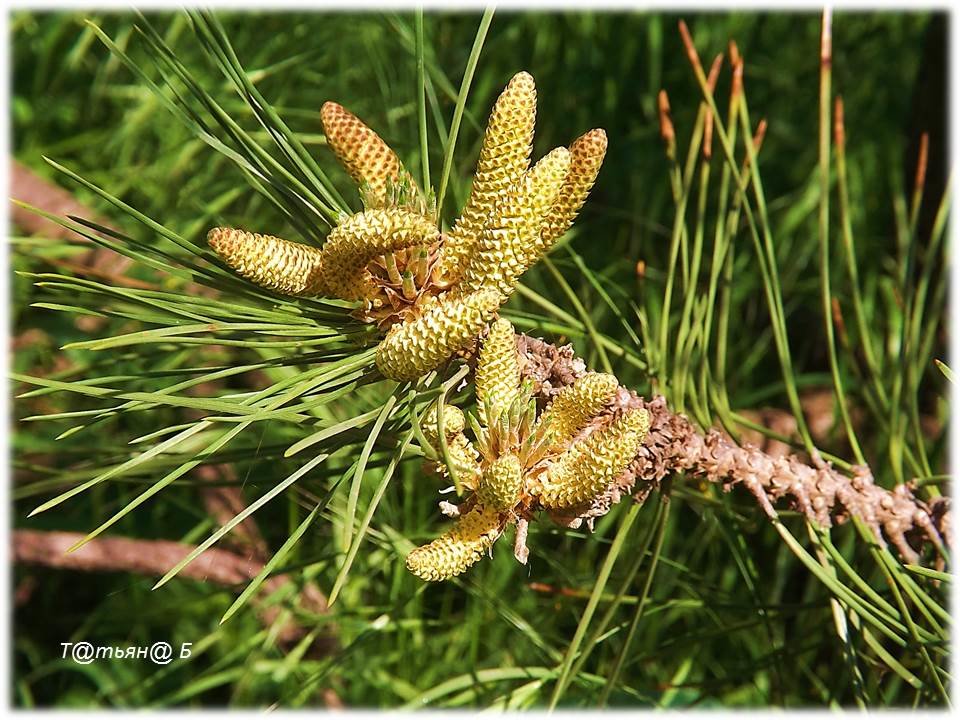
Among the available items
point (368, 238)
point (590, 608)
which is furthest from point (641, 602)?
point (368, 238)

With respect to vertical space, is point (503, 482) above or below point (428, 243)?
below

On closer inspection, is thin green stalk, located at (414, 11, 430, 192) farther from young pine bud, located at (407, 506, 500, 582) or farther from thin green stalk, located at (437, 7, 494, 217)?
young pine bud, located at (407, 506, 500, 582)

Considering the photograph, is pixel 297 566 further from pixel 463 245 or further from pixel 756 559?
pixel 756 559

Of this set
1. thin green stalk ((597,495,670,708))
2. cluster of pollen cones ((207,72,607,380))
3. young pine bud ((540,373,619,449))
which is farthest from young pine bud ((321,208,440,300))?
thin green stalk ((597,495,670,708))

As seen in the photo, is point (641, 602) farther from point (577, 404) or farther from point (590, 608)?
point (577, 404)

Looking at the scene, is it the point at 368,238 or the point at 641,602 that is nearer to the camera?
the point at 368,238

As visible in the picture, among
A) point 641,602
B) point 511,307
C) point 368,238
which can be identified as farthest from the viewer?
point 511,307

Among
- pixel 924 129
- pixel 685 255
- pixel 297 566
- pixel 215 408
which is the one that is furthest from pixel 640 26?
pixel 215 408
